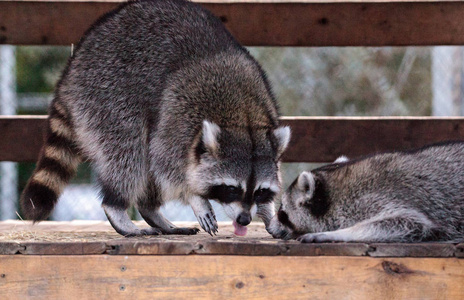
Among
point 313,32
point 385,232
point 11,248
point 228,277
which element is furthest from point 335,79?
point 11,248

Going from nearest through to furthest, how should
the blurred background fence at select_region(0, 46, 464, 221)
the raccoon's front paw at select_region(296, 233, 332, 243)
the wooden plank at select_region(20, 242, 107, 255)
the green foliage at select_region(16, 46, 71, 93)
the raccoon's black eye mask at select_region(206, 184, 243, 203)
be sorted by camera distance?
the wooden plank at select_region(20, 242, 107, 255) → the raccoon's front paw at select_region(296, 233, 332, 243) → the raccoon's black eye mask at select_region(206, 184, 243, 203) → the blurred background fence at select_region(0, 46, 464, 221) → the green foliage at select_region(16, 46, 71, 93)

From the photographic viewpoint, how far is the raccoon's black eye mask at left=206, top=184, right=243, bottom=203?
11.6 feet

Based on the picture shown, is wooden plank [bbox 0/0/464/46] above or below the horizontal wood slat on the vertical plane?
above

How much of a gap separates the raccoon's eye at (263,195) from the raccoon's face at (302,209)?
0.46 ft

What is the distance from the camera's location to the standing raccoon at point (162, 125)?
361 centimetres

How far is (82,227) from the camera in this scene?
437cm

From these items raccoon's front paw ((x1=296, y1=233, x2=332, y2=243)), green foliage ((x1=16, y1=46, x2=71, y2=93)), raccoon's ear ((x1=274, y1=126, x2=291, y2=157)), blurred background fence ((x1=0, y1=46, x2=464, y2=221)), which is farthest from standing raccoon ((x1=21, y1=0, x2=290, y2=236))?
green foliage ((x1=16, y1=46, x2=71, y2=93))

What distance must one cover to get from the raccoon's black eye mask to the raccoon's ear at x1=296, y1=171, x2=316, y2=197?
32 cm

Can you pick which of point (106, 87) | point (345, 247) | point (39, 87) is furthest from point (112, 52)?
point (39, 87)

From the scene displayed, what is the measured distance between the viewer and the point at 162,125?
12.3 ft

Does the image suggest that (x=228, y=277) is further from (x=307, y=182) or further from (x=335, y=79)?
(x=335, y=79)

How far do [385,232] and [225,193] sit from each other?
89 centimetres

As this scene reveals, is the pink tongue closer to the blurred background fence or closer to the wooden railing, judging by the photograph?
the wooden railing

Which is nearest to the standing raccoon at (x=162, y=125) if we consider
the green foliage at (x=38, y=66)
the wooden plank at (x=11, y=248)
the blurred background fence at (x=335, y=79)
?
the wooden plank at (x=11, y=248)
